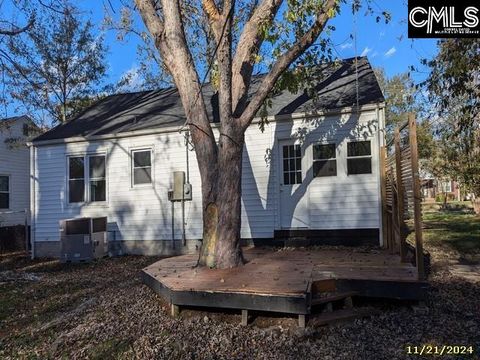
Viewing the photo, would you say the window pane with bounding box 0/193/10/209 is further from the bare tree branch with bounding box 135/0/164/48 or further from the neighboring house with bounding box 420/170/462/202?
the neighboring house with bounding box 420/170/462/202

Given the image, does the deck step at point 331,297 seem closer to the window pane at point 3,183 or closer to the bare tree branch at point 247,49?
the bare tree branch at point 247,49

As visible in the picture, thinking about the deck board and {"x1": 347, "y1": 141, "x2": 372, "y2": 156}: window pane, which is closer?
the deck board

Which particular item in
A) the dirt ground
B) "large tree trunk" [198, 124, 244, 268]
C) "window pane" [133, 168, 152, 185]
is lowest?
the dirt ground

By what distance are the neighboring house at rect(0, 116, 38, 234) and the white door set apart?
11.9 m

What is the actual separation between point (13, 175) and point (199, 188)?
11.3 m

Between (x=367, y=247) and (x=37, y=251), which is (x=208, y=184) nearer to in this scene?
(x=367, y=247)

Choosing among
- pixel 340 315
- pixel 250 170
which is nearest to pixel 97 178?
pixel 250 170

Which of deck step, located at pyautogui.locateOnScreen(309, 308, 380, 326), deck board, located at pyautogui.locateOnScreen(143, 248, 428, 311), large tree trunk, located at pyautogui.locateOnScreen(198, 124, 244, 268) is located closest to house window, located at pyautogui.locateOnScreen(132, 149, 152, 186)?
deck board, located at pyautogui.locateOnScreen(143, 248, 428, 311)

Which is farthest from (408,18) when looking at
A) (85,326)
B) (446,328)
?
(85,326)

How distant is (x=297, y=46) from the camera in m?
6.59

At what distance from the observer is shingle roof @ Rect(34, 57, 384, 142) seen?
405 inches

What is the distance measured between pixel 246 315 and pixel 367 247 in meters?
4.98

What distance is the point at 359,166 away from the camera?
32.2 ft

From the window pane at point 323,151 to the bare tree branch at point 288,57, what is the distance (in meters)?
3.76
